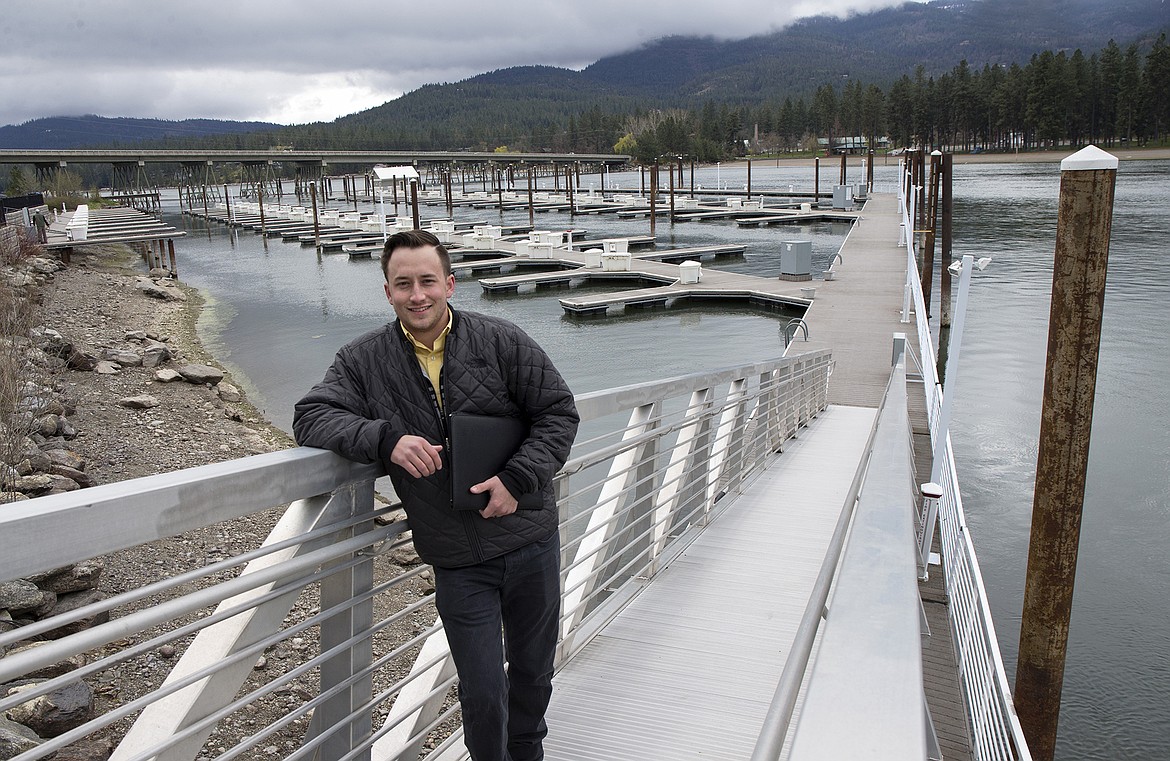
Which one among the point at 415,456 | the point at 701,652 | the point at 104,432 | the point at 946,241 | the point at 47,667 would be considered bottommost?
the point at 104,432

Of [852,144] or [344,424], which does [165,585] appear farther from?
[852,144]

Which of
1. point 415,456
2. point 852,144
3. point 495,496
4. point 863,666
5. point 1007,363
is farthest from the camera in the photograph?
point 852,144

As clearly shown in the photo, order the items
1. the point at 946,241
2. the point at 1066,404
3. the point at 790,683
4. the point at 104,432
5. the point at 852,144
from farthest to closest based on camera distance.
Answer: the point at 852,144, the point at 946,241, the point at 104,432, the point at 1066,404, the point at 790,683

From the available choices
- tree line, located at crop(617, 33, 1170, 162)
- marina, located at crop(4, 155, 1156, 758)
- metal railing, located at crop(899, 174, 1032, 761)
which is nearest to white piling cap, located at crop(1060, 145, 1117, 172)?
metal railing, located at crop(899, 174, 1032, 761)

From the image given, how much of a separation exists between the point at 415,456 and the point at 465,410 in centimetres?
22

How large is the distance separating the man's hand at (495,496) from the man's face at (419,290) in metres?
0.40

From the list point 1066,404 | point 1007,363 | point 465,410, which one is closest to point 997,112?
point 1007,363

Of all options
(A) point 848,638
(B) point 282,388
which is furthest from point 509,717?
(B) point 282,388

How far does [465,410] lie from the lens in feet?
7.12

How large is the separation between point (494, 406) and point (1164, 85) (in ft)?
340

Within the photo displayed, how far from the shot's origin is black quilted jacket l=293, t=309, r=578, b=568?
2133 mm

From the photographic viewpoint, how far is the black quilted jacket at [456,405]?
2.13m

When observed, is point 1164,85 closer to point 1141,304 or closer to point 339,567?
point 1141,304

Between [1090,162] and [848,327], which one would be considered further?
[848,327]
